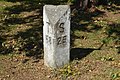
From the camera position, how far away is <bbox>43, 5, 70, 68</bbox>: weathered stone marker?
797 cm

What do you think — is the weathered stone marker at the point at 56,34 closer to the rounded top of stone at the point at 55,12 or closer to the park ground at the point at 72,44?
the rounded top of stone at the point at 55,12

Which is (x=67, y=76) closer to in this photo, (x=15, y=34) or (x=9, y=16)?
(x=15, y=34)

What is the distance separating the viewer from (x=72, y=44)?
32.8 feet

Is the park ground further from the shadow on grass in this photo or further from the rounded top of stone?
the rounded top of stone

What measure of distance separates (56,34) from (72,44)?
2.03 metres

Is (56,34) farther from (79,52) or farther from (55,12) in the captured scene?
(79,52)

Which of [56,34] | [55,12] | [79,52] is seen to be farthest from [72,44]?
[55,12]

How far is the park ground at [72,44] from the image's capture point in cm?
821

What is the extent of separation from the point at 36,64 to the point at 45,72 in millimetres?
520

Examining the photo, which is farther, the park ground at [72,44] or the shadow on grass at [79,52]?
the shadow on grass at [79,52]

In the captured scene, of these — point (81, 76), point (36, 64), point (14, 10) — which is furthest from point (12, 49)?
point (14, 10)

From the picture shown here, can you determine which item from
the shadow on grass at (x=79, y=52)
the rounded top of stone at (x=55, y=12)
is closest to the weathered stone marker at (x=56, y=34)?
the rounded top of stone at (x=55, y=12)

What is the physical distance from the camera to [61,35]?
8.13m

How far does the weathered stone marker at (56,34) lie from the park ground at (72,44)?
0.75 feet
